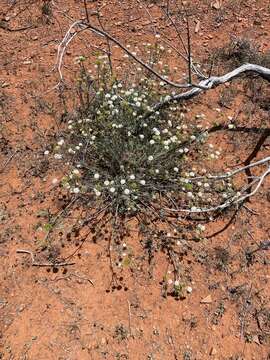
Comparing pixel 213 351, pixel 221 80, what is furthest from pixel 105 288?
pixel 221 80

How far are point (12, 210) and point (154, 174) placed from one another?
5.03 ft

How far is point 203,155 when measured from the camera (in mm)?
5203

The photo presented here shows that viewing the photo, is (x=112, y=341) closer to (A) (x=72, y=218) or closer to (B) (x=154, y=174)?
(A) (x=72, y=218)

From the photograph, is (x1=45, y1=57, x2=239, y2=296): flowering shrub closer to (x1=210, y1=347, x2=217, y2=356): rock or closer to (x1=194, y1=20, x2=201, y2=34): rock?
(x1=210, y1=347, x2=217, y2=356): rock

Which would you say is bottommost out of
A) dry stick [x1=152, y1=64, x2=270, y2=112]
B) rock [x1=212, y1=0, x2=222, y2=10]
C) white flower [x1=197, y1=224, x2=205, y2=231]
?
white flower [x1=197, y1=224, x2=205, y2=231]

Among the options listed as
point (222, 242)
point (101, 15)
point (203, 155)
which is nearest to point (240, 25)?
point (101, 15)

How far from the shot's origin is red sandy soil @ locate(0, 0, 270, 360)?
12.6 ft

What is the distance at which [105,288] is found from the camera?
13.6 ft

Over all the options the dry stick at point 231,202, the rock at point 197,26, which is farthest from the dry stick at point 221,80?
the rock at point 197,26

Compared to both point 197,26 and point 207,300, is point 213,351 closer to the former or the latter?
point 207,300

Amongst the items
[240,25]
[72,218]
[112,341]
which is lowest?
[112,341]

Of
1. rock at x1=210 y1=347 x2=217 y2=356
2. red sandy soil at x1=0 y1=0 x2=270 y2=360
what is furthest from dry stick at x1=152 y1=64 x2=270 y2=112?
rock at x1=210 y1=347 x2=217 y2=356

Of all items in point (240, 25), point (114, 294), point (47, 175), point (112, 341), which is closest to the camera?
point (112, 341)

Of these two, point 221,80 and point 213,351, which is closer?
point 213,351
